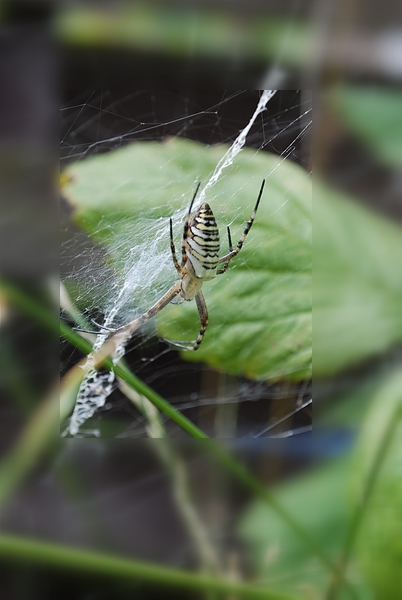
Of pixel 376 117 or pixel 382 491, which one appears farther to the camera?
pixel 376 117

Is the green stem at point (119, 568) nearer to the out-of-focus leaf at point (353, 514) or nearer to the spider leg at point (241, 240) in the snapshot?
the out-of-focus leaf at point (353, 514)

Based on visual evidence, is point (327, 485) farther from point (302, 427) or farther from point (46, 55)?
point (46, 55)

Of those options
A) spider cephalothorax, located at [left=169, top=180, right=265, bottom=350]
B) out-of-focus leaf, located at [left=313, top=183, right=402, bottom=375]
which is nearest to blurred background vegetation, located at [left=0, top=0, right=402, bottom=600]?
out-of-focus leaf, located at [left=313, top=183, right=402, bottom=375]

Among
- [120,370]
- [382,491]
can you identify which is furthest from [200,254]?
[382,491]

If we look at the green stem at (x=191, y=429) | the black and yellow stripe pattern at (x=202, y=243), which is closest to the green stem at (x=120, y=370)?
the green stem at (x=191, y=429)

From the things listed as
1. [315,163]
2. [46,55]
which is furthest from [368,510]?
[46,55]

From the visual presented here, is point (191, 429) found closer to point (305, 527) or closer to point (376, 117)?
point (305, 527)

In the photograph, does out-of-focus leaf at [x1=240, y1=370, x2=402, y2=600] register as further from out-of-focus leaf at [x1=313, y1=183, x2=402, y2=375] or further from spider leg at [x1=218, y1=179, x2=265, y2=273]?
spider leg at [x1=218, y1=179, x2=265, y2=273]
